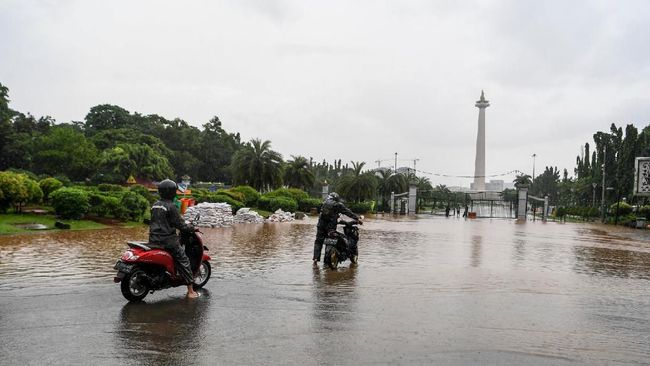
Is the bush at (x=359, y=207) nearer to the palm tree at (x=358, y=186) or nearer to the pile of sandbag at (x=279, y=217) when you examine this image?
the palm tree at (x=358, y=186)

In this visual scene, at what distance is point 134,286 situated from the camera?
646cm

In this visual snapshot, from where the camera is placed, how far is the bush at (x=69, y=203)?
17.4 meters

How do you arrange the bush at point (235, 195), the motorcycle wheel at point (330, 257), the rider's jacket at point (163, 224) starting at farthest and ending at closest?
the bush at point (235, 195) → the motorcycle wheel at point (330, 257) → the rider's jacket at point (163, 224)

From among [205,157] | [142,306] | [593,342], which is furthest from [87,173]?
[593,342]

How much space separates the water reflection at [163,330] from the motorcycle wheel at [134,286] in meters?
0.11

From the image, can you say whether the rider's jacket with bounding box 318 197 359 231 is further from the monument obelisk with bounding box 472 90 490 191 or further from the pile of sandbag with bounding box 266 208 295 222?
the monument obelisk with bounding box 472 90 490 191

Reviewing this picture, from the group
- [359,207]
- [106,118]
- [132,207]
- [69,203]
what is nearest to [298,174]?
[359,207]

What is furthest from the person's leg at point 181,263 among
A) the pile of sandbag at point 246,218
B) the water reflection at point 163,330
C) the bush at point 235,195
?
the bush at point 235,195

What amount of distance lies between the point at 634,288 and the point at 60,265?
10.6m

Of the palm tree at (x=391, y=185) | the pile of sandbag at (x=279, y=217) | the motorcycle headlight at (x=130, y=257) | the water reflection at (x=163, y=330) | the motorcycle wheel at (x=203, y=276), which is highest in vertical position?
the palm tree at (x=391, y=185)

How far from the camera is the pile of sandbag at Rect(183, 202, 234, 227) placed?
2058 cm

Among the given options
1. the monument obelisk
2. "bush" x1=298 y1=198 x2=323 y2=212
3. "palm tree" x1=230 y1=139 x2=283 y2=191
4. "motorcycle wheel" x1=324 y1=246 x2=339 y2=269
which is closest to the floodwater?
"motorcycle wheel" x1=324 y1=246 x2=339 y2=269

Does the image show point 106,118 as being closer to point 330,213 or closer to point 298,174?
point 298,174

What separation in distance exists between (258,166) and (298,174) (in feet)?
22.3
